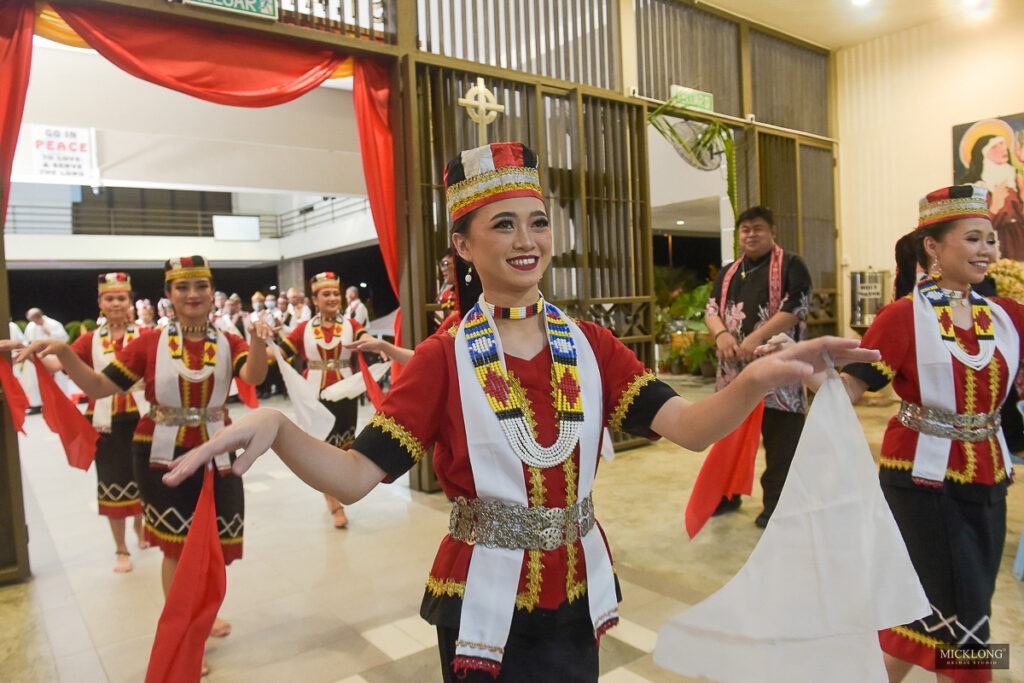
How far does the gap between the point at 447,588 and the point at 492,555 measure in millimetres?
116

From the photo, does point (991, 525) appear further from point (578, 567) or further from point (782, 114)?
point (782, 114)

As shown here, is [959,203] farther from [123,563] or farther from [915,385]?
[123,563]

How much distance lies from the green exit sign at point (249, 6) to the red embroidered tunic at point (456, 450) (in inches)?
131

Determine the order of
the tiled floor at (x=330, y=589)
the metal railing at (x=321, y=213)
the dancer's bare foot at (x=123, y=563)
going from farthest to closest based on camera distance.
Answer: the metal railing at (x=321, y=213) → the dancer's bare foot at (x=123, y=563) → the tiled floor at (x=330, y=589)

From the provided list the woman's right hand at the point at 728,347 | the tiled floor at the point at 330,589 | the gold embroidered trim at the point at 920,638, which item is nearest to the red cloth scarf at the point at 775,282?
the woman's right hand at the point at 728,347

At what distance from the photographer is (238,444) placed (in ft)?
3.39

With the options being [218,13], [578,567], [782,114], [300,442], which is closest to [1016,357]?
[578,567]

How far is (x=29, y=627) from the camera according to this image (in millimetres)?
2879

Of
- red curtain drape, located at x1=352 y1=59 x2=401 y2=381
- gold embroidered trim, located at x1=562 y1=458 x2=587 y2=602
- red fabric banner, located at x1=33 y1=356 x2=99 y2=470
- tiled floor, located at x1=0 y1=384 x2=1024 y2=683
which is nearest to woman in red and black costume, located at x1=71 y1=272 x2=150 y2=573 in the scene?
tiled floor, located at x1=0 y1=384 x2=1024 y2=683

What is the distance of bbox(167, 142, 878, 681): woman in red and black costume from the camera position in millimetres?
1223

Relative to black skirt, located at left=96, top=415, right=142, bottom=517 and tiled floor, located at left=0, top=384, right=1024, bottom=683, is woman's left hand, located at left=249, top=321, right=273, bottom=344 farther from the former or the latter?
black skirt, located at left=96, top=415, right=142, bottom=517

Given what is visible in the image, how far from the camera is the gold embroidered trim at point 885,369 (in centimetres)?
192

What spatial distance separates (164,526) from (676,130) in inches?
212

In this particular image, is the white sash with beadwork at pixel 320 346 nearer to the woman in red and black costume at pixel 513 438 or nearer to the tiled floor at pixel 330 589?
the tiled floor at pixel 330 589
